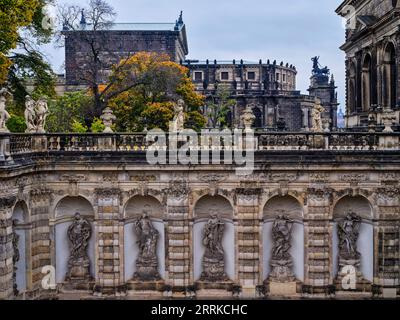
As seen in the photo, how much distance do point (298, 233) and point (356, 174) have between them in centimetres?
336

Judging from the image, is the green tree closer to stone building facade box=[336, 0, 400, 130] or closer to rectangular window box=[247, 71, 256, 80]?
stone building facade box=[336, 0, 400, 130]

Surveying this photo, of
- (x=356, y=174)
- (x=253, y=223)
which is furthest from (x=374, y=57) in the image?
(x=253, y=223)

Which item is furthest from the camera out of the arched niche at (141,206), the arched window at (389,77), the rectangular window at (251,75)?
the rectangular window at (251,75)

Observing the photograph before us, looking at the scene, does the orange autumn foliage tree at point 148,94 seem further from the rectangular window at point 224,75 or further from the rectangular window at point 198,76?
the rectangular window at point 224,75

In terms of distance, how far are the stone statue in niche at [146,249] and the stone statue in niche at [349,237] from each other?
7461mm

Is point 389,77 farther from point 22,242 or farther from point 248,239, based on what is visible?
point 22,242

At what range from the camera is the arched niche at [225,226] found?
2614 cm

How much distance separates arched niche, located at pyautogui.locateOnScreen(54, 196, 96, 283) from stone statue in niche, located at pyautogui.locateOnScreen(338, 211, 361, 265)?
32.9 feet

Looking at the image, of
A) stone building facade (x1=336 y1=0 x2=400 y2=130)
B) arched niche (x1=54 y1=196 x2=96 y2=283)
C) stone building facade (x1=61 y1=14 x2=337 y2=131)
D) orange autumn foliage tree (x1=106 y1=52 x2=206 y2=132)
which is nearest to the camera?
arched niche (x1=54 y1=196 x2=96 y2=283)

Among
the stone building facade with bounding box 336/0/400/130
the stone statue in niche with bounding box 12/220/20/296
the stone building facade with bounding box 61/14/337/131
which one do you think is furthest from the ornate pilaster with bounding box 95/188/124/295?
the stone building facade with bounding box 61/14/337/131

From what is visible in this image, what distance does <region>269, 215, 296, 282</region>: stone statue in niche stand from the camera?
2595 centimetres

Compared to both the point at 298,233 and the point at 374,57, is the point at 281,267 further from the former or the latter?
the point at 374,57

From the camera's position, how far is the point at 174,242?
2575 cm

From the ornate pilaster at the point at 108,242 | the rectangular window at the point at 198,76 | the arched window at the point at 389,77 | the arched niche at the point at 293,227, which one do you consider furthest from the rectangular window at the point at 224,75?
the ornate pilaster at the point at 108,242
